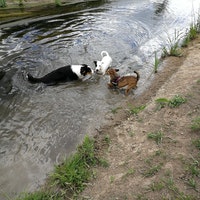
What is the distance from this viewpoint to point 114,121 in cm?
504

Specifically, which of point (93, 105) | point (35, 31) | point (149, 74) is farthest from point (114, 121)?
point (35, 31)

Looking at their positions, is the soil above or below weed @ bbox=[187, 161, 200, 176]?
below

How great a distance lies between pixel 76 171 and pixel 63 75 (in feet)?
9.89

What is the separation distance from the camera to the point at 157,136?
4.19 meters

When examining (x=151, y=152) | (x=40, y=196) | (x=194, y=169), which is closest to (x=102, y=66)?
A: (x=151, y=152)

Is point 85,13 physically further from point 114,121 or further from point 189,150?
point 189,150

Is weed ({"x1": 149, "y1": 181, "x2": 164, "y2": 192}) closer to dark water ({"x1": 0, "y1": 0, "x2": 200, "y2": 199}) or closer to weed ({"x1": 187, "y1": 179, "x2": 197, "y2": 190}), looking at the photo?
weed ({"x1": 187, "y1": 179, "x2": 197, "y2": 190})

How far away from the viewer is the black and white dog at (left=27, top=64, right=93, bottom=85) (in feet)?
20.2

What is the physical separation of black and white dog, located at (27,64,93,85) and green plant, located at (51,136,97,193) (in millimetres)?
2463

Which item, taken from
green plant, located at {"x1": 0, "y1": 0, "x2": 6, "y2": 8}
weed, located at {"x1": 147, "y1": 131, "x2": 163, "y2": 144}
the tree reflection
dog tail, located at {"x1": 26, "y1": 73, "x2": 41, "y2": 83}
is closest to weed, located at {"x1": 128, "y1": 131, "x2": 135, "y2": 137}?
weed, located at {"x1": 147, "y1": 131, "x2": 163, "y2": 144}

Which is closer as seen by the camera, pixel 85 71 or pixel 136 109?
pixel 136 109

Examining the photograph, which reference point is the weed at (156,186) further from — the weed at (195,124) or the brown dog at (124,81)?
the brown dog at (124,81)

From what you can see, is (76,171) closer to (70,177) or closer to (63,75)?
(70,177)

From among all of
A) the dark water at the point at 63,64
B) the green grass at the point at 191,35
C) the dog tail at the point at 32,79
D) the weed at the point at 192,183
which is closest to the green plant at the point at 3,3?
the dark water at the point at 63,64
